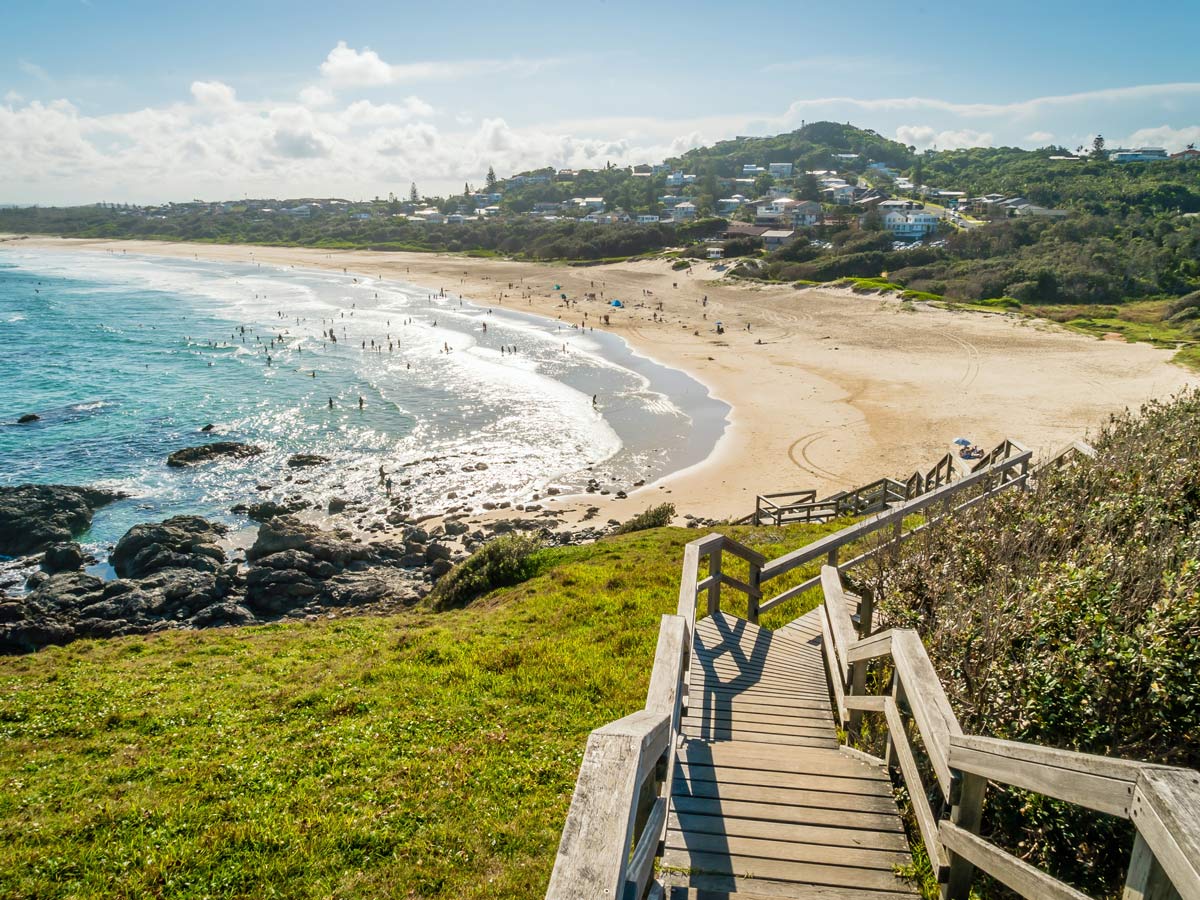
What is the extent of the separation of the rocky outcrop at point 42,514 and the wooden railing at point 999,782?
29266 millimetres

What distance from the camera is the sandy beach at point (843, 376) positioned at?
29.6 m

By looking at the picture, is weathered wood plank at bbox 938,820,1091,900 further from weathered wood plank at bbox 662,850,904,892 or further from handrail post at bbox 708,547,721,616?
handrail post at bbox 708,547,721,616

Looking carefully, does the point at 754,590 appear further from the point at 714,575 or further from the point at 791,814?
the point at 791,814

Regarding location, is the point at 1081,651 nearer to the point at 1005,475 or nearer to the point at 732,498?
the point at 1005,475

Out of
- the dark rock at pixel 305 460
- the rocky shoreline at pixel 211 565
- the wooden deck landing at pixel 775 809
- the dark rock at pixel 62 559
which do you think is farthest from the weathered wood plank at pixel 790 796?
the dark rock at pixel 305 460

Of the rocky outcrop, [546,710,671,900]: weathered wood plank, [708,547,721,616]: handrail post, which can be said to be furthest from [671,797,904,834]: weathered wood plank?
the rocky outcrop

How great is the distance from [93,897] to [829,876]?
18.6 ft

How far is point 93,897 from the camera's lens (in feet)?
17.6

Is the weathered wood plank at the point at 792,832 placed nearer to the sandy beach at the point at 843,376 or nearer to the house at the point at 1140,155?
the sandy beach at the point at 843,376

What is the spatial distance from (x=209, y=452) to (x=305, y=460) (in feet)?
16.1

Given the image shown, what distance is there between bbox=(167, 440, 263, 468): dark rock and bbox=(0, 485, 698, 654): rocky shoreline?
3.98 meters

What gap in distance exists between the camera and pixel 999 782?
133 inches

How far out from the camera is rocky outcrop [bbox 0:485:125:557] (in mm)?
24625

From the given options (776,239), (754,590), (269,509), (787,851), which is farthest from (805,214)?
(787,851)
